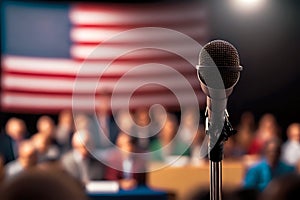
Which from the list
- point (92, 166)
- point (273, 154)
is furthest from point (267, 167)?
point (92, 166)

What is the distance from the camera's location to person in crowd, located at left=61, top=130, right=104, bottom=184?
7223mm

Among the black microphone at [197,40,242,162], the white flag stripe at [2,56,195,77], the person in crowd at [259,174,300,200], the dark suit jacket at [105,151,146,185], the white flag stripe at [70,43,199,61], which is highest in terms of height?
the black microphone at [197,40,242,162]

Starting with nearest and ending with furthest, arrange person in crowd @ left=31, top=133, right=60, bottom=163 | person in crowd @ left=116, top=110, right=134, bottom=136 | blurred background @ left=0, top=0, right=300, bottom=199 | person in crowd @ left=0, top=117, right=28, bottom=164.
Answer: person in crowd @ left=31, top=133, right=60, bottom=163, person in crowd @ left=0, top=117, right=28, bottom=164, person in crowd @ left=116, top=110, right=134, bottom=136, blurred background @ left=0, top=0, right=300, bottom=199

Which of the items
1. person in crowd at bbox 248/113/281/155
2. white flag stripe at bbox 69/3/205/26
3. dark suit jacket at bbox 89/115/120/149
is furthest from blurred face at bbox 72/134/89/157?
white flag stripe at bbox 69/3/205/26

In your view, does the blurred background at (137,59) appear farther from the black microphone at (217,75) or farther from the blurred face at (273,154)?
the black microphone at (217,75)

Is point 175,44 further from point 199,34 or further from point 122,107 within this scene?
point 122,107

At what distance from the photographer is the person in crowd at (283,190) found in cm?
121

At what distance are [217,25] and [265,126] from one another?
107 inches

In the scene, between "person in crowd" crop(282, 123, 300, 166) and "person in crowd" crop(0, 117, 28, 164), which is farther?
"person in crowd" crop(282, 123, 300, 166)

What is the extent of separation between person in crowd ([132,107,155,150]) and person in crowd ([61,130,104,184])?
0.61 meters

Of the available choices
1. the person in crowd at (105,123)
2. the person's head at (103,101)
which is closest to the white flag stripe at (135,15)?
the person in crowd at (105,123)

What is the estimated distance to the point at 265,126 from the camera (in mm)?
9469

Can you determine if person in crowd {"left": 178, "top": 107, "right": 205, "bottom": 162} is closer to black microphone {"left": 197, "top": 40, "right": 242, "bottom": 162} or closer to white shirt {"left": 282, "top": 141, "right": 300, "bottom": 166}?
white shirt {"left": 282, "top": 141, "right": 300, "bottom": 166}

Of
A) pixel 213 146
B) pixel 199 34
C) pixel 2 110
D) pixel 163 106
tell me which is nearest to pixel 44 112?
pixel 2 110
